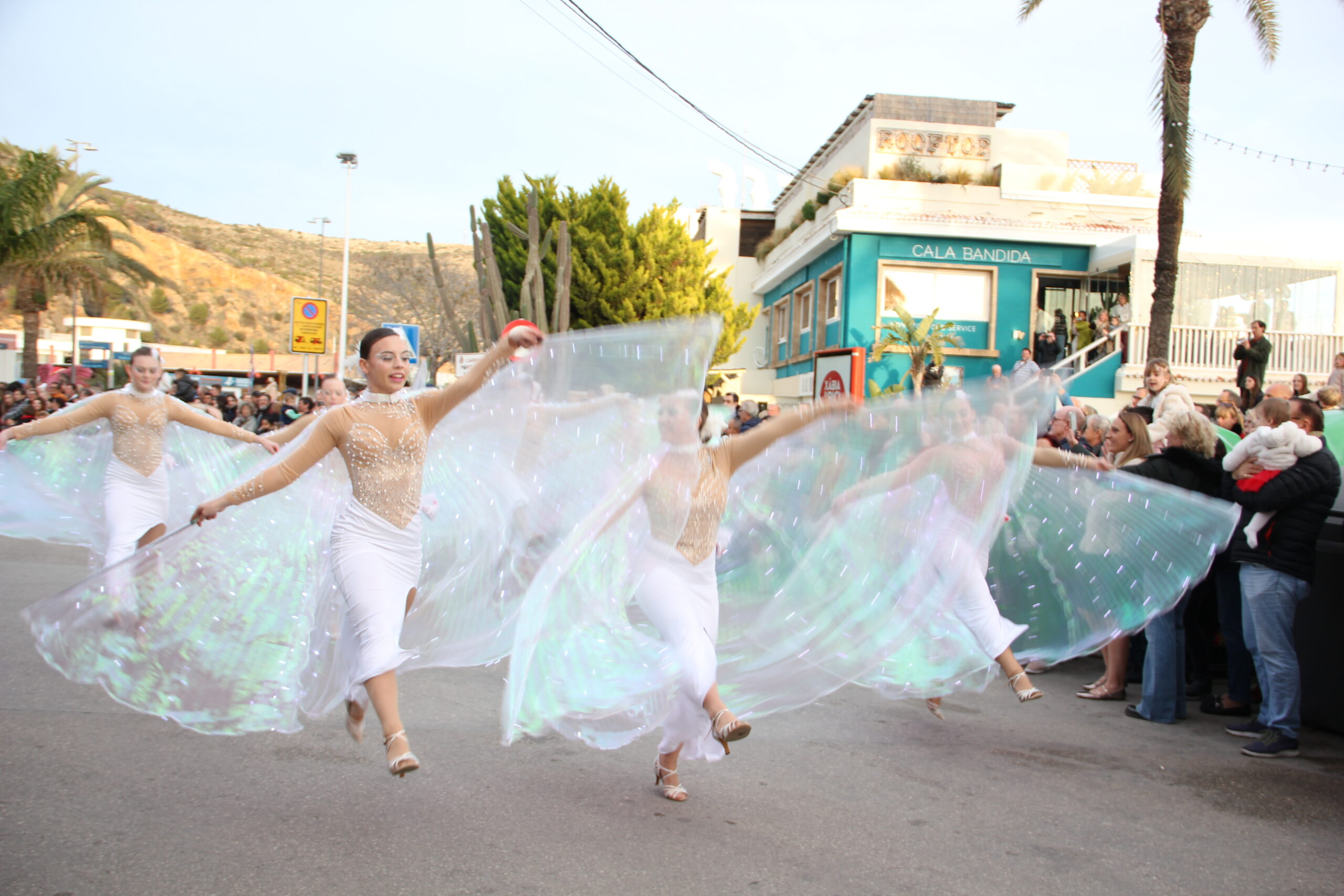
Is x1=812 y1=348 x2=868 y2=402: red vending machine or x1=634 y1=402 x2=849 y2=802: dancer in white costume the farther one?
x1=812 y1=348 x2=868 y2=402: red vending machine

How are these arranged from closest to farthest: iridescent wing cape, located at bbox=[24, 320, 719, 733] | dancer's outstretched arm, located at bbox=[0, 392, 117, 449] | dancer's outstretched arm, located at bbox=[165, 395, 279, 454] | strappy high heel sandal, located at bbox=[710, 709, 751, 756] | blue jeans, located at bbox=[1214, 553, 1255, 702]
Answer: strappy high heel sandal, located at bbox=[710, 709, 751, 756]
iridescent wing cape, located at bbox=[24, 320, 719, 733]
blue jeans, located at bbox=[1214, 553, 1255, 702]
dancer's outstretched arm, located at bbox=[0, 392, 117, 449]
dancer's outstretched arm, located at bbox=[165, 395, 279, 454]

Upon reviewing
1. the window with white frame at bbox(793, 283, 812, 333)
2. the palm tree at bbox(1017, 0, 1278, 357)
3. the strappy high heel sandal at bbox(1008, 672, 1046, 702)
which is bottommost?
the strappy high heel sandal at bbox(1008, 672, 1046, 702)

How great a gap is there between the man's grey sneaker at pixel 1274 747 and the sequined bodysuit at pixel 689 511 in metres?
3.32

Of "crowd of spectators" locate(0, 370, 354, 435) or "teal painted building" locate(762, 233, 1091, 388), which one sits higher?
"teal painted building" locate(762, 233, 1091, 388)

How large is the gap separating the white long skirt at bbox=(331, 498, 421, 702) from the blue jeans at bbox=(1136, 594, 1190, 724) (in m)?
4.34

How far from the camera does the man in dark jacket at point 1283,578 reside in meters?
5.30

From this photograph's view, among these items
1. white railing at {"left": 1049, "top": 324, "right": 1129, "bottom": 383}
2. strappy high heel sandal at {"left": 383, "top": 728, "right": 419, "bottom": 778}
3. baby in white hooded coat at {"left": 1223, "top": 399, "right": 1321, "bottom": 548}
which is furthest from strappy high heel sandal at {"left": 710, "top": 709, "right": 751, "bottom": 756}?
white railing at {"left": 1049, "top": 324, "right": 1129, "bottom": 383}

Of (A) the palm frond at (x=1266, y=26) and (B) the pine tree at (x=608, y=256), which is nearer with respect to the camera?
(A) the palm frond at (x=1266, y=26)

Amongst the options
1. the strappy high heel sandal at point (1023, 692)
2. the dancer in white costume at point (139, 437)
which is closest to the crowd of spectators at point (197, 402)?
the dancer in white costume at point (139, 437)

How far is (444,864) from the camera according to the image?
3516 mm

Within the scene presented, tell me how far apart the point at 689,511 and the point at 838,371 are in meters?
7.99

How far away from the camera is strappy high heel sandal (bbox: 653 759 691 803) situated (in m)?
4.27

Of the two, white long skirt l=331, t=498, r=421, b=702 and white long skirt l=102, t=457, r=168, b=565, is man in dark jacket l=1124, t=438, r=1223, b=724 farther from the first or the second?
white long skirt l=102, t=457, r=168, b=565

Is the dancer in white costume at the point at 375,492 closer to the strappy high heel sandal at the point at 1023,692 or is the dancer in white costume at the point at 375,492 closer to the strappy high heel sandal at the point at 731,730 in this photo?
the strappy high heel sandal at the point at 731,730
